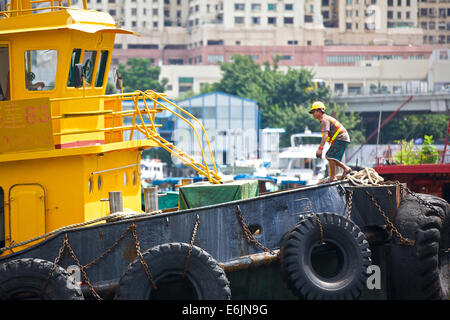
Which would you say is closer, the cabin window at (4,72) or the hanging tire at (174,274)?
the hanging tire at (174,274)

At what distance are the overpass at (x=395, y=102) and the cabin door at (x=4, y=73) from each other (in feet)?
235

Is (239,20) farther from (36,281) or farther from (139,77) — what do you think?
(36,281)

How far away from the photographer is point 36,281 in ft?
36.8

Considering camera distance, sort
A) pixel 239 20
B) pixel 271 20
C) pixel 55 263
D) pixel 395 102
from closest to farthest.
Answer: pixel 55 263 → pixel 395 102 → pixel 239 20 → pixel 271 20

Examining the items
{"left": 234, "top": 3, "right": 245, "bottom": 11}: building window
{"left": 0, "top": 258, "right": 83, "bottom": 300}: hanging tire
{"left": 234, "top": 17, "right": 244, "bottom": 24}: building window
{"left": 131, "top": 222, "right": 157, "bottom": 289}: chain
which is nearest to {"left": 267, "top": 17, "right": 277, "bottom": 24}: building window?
{"left": 234, "top": 17, "right": 244, "bottom": 24}: building window

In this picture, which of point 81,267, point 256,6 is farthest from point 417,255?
point 256,6

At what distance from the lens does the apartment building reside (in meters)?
156

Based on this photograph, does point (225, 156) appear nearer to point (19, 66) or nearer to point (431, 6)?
point (19, 66)

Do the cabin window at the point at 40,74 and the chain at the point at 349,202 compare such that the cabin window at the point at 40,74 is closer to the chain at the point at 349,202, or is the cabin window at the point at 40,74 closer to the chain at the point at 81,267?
the chain at the point at 81,267

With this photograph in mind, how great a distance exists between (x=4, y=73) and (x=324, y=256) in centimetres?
511

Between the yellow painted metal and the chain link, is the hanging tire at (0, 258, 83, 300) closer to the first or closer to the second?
the chain link

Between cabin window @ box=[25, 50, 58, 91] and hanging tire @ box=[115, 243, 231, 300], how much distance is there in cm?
294

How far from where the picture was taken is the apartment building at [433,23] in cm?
15575

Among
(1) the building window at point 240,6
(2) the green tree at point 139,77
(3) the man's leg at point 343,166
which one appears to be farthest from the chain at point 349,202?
(1) the building window at point 240,6
